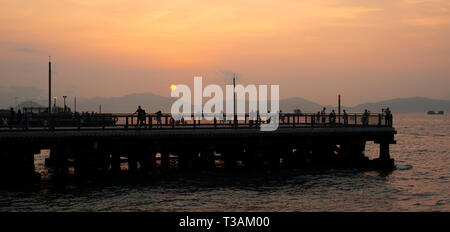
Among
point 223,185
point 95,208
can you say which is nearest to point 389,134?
point 223,185

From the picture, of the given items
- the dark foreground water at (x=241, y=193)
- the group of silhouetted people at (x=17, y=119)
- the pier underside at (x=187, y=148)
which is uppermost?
the group of silhouetted people at (x=17, y=119)

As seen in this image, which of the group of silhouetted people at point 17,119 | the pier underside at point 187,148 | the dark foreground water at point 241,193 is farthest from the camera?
the group of silhouetted people at point 17,119

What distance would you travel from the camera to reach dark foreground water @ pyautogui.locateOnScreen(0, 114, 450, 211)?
25.1 m

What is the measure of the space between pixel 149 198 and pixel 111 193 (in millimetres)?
2495

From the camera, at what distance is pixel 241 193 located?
28359mm

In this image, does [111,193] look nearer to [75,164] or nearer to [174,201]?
[174,201]

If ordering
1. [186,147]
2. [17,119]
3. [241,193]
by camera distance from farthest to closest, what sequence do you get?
[17,119], [186,147], [241,193]

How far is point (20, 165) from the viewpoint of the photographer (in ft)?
105

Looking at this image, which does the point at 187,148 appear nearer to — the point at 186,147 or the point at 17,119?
the point at 186,147

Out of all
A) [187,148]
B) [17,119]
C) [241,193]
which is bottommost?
[241,193]

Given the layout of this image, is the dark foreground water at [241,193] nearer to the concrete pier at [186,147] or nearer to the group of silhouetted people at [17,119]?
the concrete pier at [186,147]

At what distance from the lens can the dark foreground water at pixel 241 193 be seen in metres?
25.1

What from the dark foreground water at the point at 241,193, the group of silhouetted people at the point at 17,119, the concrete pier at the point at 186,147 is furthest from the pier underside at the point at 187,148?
the group of silhouetted people at the point at 17,119

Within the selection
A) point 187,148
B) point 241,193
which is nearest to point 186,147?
point 187,148
